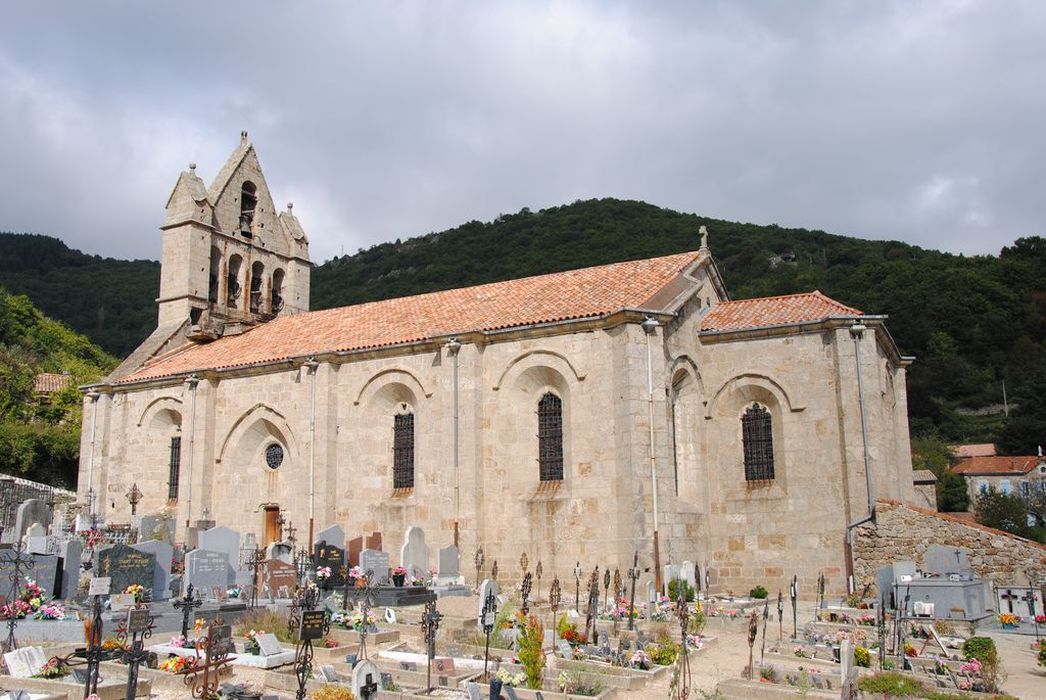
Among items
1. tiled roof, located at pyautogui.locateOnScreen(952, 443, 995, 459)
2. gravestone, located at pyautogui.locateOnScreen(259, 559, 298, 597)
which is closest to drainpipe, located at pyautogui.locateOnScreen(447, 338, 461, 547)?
gravestone, located at pyautogui.locateOnScreen(259, 559, 298, 597)

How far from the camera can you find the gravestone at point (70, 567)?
54.7 feet

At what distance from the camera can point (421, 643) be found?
14367mm

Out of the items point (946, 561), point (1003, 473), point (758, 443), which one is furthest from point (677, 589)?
point (1003, 473)

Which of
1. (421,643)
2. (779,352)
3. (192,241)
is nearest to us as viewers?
(421,643)

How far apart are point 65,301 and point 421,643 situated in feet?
241

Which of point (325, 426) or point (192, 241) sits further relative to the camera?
point (192, 241)

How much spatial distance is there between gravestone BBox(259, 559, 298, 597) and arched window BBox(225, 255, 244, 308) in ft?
51.1

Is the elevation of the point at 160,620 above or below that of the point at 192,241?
below

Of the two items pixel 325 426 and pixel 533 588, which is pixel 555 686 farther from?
pixel 325 426

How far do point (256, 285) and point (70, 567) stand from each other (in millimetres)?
17446

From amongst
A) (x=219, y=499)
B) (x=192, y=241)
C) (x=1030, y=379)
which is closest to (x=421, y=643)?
(x=219, y=499)

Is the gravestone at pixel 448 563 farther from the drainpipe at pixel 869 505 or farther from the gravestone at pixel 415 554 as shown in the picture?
the drainpipe at pixel 869 505

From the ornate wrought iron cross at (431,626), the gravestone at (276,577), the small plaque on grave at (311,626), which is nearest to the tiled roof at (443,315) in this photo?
the gravestone at (276,577)

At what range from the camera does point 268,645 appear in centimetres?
1253
